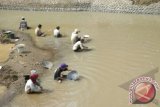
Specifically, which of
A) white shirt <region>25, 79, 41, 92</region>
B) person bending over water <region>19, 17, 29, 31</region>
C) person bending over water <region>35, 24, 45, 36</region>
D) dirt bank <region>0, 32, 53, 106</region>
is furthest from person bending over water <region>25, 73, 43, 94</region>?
person bending over water <region>19, 17, 29, 31</region>

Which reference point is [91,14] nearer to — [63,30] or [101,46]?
[63,30]

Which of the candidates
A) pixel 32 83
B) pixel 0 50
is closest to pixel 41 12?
pixel 0 50

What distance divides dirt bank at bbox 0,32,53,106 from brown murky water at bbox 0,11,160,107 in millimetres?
551

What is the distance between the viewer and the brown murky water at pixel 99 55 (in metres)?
15.3

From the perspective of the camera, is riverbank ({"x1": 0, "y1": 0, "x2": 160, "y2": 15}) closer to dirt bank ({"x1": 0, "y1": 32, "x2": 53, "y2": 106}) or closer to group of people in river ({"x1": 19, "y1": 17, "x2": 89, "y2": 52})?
group of people in river ({"x1": 19, "y1": 17, "x2": 89, "y2": 52})

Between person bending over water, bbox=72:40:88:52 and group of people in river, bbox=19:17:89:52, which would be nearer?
person bending over water, bbox=72:40:88:52

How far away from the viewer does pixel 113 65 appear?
18672 millimetres

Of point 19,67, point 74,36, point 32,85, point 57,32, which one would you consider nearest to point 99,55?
point 74,36

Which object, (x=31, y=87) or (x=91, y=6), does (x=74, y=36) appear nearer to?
(x=31, y=87)

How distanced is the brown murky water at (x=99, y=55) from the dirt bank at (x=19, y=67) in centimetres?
55

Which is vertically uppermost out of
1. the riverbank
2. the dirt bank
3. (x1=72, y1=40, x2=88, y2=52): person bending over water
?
the riverbank

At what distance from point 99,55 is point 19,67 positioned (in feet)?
14.8

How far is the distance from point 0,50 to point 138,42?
8187mm

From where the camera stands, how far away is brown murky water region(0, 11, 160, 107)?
15.3 meters
